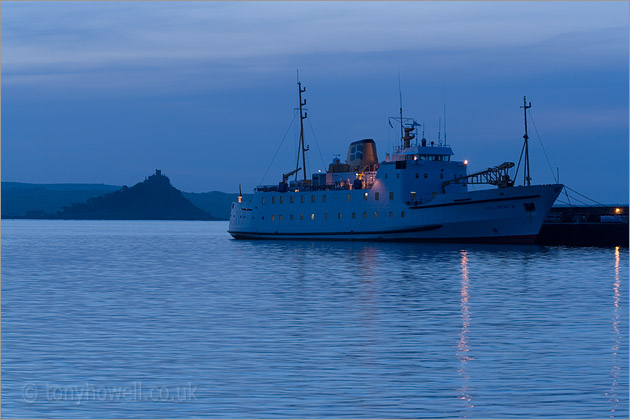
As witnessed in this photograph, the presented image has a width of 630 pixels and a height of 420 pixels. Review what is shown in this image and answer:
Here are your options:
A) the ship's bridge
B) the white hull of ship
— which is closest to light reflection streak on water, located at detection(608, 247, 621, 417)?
the white hull of ship

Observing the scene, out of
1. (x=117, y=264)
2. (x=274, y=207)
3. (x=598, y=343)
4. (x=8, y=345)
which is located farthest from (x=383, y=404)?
(x=274, y=207)

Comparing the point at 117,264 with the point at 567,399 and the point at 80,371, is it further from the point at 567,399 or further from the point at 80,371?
the point at 567,399

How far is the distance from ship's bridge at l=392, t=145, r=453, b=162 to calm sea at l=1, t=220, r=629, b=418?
33.7 m

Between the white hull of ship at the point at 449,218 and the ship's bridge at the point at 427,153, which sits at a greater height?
the ship's bridge at the point at 427,153

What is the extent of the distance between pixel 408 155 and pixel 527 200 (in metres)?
12.3

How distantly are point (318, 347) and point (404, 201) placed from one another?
55381 mm

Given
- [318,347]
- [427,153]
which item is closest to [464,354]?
[318,347]

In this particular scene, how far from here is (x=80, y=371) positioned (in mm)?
18531

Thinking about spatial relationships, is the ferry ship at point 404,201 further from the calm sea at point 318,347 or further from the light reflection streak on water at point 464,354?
the light reflection streak on water at point 464,354

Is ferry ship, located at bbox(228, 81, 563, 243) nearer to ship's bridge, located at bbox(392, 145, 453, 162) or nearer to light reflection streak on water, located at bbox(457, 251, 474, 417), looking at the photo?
ship's bridge, located at bbox(392, 145, 453, 162)

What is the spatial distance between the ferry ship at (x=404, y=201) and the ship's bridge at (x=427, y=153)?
0.28ft

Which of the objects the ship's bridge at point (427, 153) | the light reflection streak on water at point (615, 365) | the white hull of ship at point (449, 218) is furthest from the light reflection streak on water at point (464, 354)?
the ship's bridge at point (427, 153)

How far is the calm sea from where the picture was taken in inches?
613

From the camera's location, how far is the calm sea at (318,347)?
15.6 m
